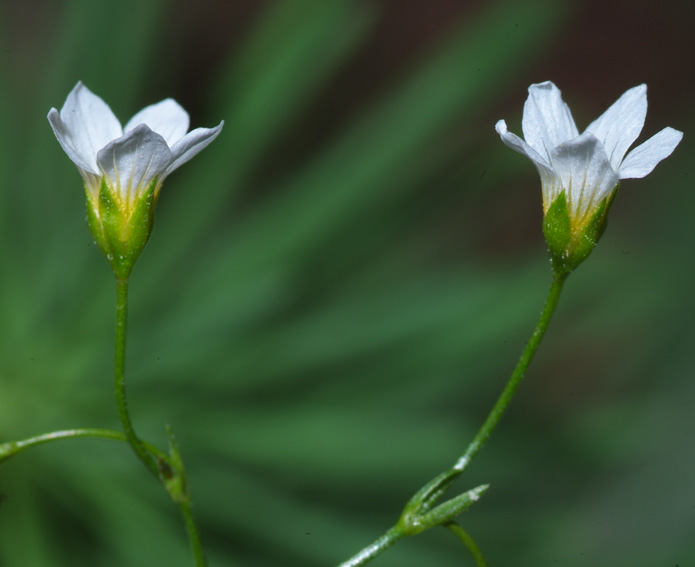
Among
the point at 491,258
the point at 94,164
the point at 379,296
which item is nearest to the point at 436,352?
the point at 379,296

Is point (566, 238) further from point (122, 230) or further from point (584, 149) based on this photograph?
point (122, 230)

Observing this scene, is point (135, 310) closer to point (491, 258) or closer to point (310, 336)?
point (310, 336)

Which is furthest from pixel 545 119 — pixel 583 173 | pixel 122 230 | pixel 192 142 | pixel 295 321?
pixel 295 321

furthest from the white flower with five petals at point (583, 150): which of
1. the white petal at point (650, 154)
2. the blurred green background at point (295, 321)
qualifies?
the blurred green background at point (295, 321)

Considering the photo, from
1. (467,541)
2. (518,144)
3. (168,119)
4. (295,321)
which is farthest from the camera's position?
(295,321)

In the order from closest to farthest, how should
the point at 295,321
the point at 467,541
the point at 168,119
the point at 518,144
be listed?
the point at 518,144
the point at 467,541
the point at 168,119
the point at 295,321

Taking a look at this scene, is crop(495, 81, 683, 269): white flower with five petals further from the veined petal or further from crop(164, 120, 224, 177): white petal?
crop(164, 120, 224, 177): white petal

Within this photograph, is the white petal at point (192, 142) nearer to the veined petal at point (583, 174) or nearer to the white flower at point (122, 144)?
the white flower at point (122, 144)
